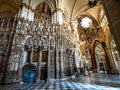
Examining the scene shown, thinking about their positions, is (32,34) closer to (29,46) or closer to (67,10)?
(29,46)

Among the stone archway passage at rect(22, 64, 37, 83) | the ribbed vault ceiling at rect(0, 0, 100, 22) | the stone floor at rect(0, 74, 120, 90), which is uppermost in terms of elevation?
the ribbed vault ceiling at rect(0, 0, 100, 22)

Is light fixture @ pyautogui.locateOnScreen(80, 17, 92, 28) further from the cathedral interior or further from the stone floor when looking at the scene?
the stone floor

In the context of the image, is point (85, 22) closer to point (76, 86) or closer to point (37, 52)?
point (37, 52)

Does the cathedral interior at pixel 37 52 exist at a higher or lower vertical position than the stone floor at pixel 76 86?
higher

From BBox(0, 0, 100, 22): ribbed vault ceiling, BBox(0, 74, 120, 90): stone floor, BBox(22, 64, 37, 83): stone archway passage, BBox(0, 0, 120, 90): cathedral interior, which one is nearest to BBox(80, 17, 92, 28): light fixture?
BBox(0, 0, 100, 22): ribbed vault ceiling

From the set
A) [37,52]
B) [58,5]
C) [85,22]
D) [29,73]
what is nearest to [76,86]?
[29,73]

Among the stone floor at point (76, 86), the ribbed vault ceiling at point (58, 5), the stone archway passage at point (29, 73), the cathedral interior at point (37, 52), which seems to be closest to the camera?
the stone floor at point (76, 86)

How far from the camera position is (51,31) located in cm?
1231

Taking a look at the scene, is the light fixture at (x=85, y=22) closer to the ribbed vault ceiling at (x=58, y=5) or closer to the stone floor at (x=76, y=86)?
the ribbed vault ceiling at (x=58, y=5)

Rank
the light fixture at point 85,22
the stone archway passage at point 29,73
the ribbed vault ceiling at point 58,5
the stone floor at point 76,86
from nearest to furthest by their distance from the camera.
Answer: the stone floor at point 76,86 → the stone archway passage at point 29,73 → the ribbed vault ceiling at point 58,5 → the light fixture at point 85,22

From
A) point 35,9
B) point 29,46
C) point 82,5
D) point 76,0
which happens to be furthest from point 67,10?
point 29,46

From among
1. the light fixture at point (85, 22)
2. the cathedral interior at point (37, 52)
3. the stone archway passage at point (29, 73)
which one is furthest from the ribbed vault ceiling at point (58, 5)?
the stone archway passage at point (29, 73)

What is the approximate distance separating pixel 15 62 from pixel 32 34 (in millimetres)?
4333

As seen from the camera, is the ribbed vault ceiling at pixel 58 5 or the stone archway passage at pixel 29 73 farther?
the ribbed vault ceiling at pixel 58 5
